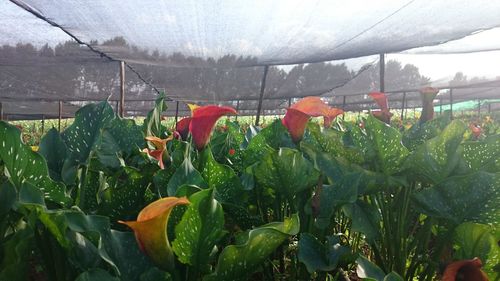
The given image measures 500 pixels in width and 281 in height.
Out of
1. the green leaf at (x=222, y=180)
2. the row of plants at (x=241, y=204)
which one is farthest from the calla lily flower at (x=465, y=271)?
the green leaf at (x=222, y=180)

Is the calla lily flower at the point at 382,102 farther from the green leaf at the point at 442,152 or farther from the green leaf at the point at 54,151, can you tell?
the green leaf at the point at 54,151

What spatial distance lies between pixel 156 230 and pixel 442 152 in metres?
0.48

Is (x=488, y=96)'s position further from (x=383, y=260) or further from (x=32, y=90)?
(x=383, y=260)

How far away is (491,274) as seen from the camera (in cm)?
61

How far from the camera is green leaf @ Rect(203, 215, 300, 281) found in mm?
471

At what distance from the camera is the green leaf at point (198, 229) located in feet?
1.62

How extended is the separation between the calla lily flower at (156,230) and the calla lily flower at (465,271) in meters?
0.24

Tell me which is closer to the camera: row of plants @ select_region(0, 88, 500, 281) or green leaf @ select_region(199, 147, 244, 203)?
row of plants @ select_region(0, 88, 500, 281)

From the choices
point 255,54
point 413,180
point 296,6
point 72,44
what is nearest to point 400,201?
point 413,180

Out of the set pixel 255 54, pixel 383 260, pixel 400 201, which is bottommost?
pixel 383 260

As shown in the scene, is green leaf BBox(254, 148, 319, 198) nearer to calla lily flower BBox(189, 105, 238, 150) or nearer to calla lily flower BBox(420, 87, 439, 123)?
calla lily flower BBox(189, 105, 238, 150)

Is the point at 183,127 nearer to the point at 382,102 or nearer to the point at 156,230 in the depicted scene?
the point at 382,102

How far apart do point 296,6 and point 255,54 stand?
1895 mm

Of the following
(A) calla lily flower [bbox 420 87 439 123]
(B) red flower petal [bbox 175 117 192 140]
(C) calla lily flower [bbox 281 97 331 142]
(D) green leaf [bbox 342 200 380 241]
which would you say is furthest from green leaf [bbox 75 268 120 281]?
(A) calla lily flower [bbox 420 87 439 123]
